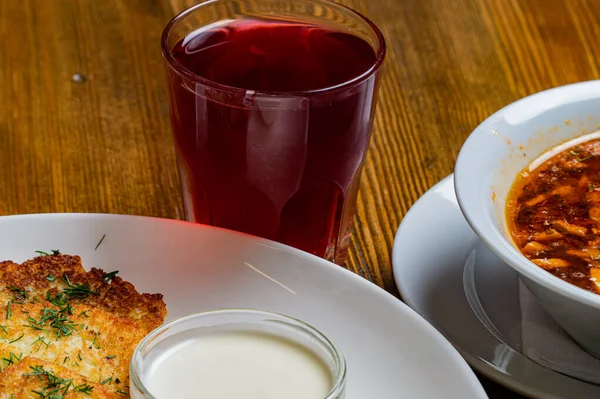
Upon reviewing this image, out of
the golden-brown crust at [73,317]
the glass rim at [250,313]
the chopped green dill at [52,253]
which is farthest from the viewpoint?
the chopped green dill at [52,253]

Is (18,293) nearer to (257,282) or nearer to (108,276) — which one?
(108,276)

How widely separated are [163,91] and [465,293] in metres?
1.26

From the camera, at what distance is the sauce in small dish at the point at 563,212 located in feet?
5.96

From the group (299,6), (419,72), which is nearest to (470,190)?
(299,6)

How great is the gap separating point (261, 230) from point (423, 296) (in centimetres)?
41

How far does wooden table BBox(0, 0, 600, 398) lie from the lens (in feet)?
8.02

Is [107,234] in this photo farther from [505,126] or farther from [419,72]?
[419,72]

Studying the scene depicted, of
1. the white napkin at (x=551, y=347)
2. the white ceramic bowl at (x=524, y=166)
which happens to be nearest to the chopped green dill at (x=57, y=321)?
the white ceramic bowl at (x=524, y=166)

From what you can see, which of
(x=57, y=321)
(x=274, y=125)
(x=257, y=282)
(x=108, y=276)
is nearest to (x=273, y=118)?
(x=274, y=125)

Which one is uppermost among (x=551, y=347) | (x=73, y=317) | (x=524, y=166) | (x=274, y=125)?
(x=274, y=125)

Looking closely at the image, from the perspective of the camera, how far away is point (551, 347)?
6.10 feet

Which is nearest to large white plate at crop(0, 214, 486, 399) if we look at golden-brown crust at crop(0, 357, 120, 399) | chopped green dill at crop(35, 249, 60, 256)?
chopped green dill at crop(35, 249, 60, 256)

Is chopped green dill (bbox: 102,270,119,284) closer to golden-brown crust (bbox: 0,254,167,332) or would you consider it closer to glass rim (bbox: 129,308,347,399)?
golden-brown crust (bbox: 0,254,167,332)

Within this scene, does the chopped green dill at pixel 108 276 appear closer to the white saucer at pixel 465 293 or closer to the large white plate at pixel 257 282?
the large white plate at pixel 257 282
